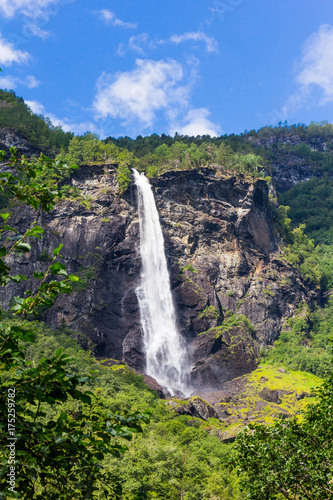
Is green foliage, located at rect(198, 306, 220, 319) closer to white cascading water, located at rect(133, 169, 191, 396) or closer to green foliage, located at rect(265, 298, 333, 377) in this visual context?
white cascading water, located at rect(133, 169, 191, 396)

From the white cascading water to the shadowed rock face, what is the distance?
1207mm

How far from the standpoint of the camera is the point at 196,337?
5941cm

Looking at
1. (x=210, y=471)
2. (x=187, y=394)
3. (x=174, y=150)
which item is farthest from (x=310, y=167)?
(x=210, y=471)

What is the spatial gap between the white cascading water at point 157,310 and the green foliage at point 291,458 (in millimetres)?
42365

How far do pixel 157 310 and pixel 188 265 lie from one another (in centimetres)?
994

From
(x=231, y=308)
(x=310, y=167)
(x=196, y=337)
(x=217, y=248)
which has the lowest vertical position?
(x=196, y=337)

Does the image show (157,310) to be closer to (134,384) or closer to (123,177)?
(134,384)

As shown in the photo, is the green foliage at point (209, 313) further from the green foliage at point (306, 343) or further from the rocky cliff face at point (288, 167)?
the rocky cliff face at point (288, 167)

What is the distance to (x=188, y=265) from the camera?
66312mm

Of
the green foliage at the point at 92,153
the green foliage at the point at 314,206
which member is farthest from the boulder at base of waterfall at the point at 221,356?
the green foliage at the point at 314,206

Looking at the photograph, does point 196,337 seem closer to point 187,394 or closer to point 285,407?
point 187,394

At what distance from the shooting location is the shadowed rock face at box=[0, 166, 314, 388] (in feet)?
184

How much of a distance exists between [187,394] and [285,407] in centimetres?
1299

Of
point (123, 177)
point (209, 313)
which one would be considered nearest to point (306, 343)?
point (209, 313)
